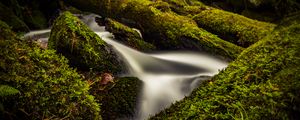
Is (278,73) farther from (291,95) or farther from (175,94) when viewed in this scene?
(175,94)

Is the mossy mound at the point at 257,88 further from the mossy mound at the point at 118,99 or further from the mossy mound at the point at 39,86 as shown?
the mossy mound at the point at 39,86

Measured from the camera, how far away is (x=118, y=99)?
4098 millimetres

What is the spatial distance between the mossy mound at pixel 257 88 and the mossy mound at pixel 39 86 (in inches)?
36.1

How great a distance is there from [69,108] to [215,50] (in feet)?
14.2

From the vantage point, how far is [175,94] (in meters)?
4.91

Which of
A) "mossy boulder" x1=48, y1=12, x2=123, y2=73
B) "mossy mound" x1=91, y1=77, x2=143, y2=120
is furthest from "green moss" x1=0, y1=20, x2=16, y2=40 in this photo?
"mossy mound" x1=91, y1=77, x2=143, y2=120

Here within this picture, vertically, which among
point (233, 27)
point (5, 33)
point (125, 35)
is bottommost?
point (125, 35)

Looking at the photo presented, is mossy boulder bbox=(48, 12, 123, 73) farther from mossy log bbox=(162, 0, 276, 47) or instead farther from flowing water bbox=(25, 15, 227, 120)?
mossy log bbox=(162, 0, 276, 47)

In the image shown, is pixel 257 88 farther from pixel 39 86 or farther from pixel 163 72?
pixel 163 72

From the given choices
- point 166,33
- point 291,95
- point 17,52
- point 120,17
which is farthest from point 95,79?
point 120,17

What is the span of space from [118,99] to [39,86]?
1.19 metres

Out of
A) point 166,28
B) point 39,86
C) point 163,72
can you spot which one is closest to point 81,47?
Result: point 39,86

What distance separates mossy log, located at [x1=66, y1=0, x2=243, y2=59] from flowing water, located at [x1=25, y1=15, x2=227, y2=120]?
9.0 inches

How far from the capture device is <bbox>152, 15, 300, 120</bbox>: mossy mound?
105 inches
